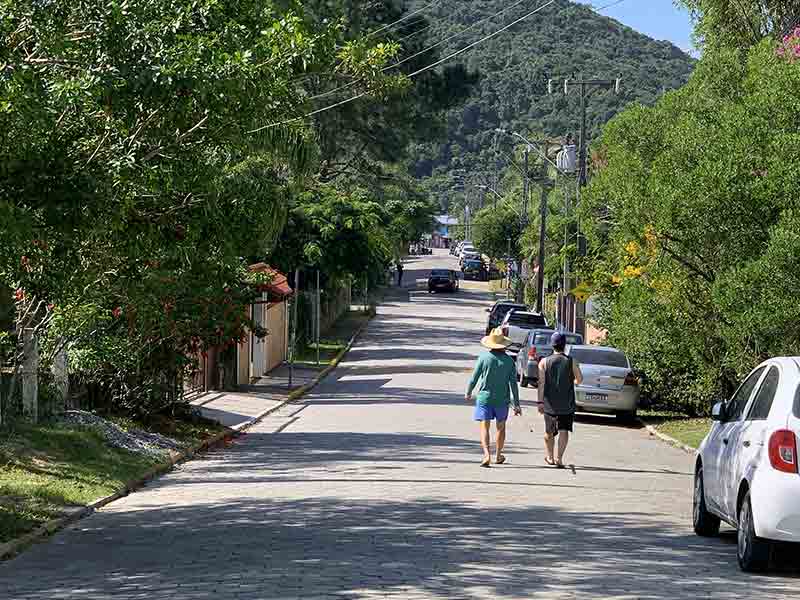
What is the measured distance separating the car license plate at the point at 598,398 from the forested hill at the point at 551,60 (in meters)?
88.1

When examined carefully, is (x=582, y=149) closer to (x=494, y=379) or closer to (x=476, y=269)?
(x=494, y=379)

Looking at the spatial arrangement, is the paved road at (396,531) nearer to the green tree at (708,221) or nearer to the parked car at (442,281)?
the green tree at (708,221)

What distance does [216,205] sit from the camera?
13.4m

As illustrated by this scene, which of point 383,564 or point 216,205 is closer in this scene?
point 383,564

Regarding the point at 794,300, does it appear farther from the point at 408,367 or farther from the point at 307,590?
the point at 408,367

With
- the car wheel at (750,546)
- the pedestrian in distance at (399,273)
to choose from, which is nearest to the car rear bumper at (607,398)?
the car wheel at (750,546)

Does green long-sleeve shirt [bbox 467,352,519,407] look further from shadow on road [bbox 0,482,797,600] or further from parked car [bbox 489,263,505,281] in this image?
parked car [bbox 489,263,505,281]

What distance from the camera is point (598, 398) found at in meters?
29.6

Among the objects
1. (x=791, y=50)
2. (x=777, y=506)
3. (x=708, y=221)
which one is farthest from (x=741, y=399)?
(x=791, y=50)

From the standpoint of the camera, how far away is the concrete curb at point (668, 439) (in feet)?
78.9

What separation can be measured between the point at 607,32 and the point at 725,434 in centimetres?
12946

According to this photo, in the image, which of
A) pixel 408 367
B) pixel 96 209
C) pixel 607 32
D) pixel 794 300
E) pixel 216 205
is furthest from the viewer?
pixel 607 32

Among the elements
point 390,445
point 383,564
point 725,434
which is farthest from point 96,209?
point 390,445

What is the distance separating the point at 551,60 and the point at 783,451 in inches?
5066
